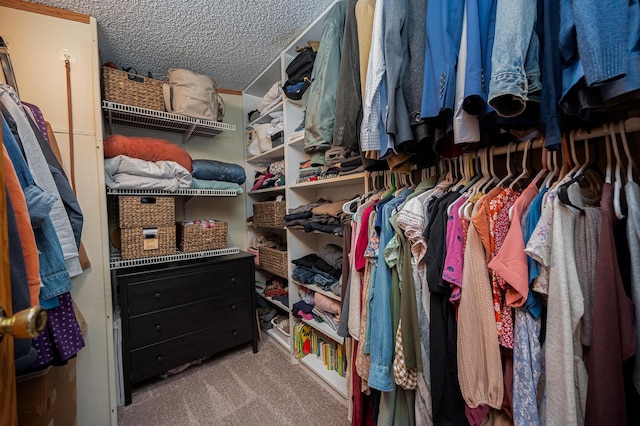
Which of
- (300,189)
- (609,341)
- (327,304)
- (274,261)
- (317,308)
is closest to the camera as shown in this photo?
(609,341)

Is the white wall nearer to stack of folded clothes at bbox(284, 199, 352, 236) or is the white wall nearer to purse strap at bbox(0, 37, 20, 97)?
purse strap at bbox(0, 37, 20, 97)

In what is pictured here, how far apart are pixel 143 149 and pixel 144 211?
385mm

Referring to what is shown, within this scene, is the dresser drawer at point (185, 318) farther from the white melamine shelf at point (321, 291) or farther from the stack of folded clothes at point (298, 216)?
the stack of folded clothes at point (298, 216)

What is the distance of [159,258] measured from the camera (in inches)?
66.1

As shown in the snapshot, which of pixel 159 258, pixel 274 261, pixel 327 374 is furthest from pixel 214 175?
pixel 327 374

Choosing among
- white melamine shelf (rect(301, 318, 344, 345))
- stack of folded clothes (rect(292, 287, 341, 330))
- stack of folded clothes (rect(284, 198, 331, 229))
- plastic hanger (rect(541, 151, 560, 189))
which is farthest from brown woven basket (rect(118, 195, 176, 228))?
plastic hanger (rect(541, 151, 560, 189))

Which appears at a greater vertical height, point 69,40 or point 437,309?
point 69,40

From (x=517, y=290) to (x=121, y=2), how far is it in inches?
81.7

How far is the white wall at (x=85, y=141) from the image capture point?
1.27 metres

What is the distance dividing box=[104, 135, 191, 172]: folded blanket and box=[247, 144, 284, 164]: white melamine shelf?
59 centimetres

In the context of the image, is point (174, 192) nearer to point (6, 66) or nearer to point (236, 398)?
→ point (6, 66)

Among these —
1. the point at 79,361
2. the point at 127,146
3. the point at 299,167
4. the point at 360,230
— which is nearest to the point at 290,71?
the point at 299,167

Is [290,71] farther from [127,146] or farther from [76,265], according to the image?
[76,265]

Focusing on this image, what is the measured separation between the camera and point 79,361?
4.43 ft
